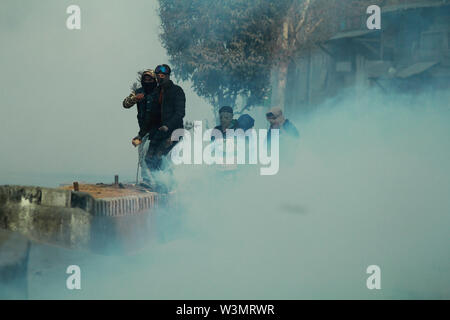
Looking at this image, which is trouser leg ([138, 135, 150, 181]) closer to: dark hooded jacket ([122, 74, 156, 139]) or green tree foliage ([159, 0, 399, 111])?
dark hooded jacket ([122, 74, 156, 139])

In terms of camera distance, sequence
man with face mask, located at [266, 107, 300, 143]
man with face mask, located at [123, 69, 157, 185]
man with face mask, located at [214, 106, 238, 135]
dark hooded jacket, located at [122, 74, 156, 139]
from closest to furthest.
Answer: man with face mask, located at [123, 69, 157, 185] < dark hooded jacket, located at [122, 74, 156, 139] < man with face mask, located at [214, 106, 238, 135] < man with face mask, located at [266, 107, 300, 143]

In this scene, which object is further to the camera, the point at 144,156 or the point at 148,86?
the point at 144,156

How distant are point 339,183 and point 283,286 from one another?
6351mm

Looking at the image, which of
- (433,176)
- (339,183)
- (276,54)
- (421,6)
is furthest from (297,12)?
Result: (339,183)

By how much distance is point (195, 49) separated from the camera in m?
22.8

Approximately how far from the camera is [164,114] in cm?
953

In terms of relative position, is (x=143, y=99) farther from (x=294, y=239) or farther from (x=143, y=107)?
A: (x=294, y=239)

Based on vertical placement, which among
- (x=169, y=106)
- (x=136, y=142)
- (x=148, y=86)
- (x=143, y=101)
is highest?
(x=148, y=86)

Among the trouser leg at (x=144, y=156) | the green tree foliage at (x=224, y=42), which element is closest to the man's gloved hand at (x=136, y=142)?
the trouser leg at (x=144, y=156)

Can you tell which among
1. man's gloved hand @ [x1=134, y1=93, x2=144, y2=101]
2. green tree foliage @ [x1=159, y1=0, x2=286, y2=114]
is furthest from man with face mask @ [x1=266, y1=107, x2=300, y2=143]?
green tree foliage @ [x1=159, y1=0, x2=286, y2=114]

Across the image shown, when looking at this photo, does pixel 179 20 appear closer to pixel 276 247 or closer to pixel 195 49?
pixel 195 49

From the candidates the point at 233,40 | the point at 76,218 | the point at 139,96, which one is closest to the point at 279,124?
the point at 139,96

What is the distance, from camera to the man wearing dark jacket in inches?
373

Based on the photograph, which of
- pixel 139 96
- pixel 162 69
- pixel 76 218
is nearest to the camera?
pixel 76 218
